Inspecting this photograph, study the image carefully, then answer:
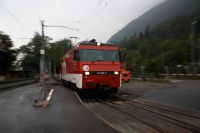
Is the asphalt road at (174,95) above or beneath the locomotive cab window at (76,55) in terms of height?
beneath

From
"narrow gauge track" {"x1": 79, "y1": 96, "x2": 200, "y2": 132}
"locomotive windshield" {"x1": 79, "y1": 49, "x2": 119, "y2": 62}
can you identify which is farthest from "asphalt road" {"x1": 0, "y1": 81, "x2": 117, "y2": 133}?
"locomotive windshield" {"x1": 79, "y1": 49, "x2": 119, "y2": 62}

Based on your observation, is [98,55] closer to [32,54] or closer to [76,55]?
[76,55]

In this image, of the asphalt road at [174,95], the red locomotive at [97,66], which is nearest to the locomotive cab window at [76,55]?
the red locomotive at [97,66]

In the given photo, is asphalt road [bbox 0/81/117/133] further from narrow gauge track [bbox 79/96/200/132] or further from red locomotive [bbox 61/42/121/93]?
red locomotive [bbox 61/42/121/93]

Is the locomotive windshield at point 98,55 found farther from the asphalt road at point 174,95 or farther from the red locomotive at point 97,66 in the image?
the asphalt road at point 174,95

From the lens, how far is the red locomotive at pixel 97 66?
20016 mm

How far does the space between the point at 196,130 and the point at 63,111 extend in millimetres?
5726

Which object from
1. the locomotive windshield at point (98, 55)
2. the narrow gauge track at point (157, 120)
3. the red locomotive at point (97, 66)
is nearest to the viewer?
the narrow gauge track at point (157, 120)

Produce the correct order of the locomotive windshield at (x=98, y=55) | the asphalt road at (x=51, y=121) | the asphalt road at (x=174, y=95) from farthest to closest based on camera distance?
the locomotive windshield at (x=98, y=55)
the asphalt road at (x=174, y=95)
the asphalt road at (x=51, y=121)

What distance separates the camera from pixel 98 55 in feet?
67.8

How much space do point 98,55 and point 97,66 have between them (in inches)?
29.7

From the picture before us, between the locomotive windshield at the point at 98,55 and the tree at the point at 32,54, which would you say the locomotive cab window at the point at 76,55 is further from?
the tree at the point at 32,54

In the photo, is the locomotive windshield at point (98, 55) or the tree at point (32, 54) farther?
the tree at point (32, 54)

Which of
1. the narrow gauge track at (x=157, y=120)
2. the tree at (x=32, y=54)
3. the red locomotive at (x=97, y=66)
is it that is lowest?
the narrow gauge track at (x=157, y=120)
